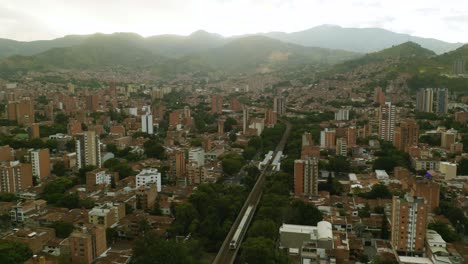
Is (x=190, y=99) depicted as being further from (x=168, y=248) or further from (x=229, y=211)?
(x=168, y=248)

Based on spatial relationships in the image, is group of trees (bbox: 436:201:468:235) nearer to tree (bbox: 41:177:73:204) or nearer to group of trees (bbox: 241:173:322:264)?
group of trees (bbox: 241:173:322:264)

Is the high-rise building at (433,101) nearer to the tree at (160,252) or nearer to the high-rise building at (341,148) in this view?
the high-rise building at (341,148)

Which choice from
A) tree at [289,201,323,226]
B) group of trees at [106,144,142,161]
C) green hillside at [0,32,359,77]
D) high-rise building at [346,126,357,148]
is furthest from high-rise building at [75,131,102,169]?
green hillside at [0,32,359,77]

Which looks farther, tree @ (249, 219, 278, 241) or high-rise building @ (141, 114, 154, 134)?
high-rise building @ (141, 114, 154, 134)

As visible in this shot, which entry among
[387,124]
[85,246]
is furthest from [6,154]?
[387,124]

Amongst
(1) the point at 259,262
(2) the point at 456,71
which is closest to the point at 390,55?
(2) the point at 456,71

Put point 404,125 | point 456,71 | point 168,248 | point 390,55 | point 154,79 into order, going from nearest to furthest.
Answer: point 168,248 < point 404,125 < point 456,71 < point 390,55 < point 154,79
